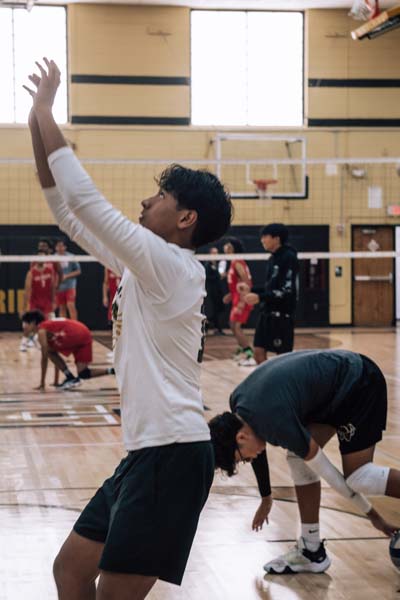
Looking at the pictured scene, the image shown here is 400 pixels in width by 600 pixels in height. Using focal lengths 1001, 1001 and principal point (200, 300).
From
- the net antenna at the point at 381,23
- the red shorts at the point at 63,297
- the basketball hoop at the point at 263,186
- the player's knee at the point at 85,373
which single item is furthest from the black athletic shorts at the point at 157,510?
the basketball hoop at the point at 263,186

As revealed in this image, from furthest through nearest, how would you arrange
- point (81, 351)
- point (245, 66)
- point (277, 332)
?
point (245, 66) → point (81, 351) → point (277, 332)

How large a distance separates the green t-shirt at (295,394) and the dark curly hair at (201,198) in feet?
4.49

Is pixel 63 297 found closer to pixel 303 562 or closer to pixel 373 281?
pixel 373 281

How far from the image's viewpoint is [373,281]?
64.4 feet

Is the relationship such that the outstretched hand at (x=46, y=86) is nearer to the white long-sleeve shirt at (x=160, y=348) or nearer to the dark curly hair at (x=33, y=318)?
the white long-sleeve shirt at (x=160, y=348)

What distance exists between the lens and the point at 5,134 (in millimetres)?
18297

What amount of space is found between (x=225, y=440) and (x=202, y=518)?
173cm

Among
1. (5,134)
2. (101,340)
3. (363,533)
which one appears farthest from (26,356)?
(363,533)

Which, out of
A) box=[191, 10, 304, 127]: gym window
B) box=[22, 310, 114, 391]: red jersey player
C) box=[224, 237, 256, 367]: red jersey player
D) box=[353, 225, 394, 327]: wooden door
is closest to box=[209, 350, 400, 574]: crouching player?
box=[22, 310, 114, 391]: red jersey player

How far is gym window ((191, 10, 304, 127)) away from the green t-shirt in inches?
605

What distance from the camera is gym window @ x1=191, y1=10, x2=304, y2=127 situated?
61.7 ft

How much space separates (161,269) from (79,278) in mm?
16498

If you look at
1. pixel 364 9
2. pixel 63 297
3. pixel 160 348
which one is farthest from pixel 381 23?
pixel 160 348

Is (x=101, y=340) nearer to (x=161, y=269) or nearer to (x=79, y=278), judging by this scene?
(x=79, y=278)
